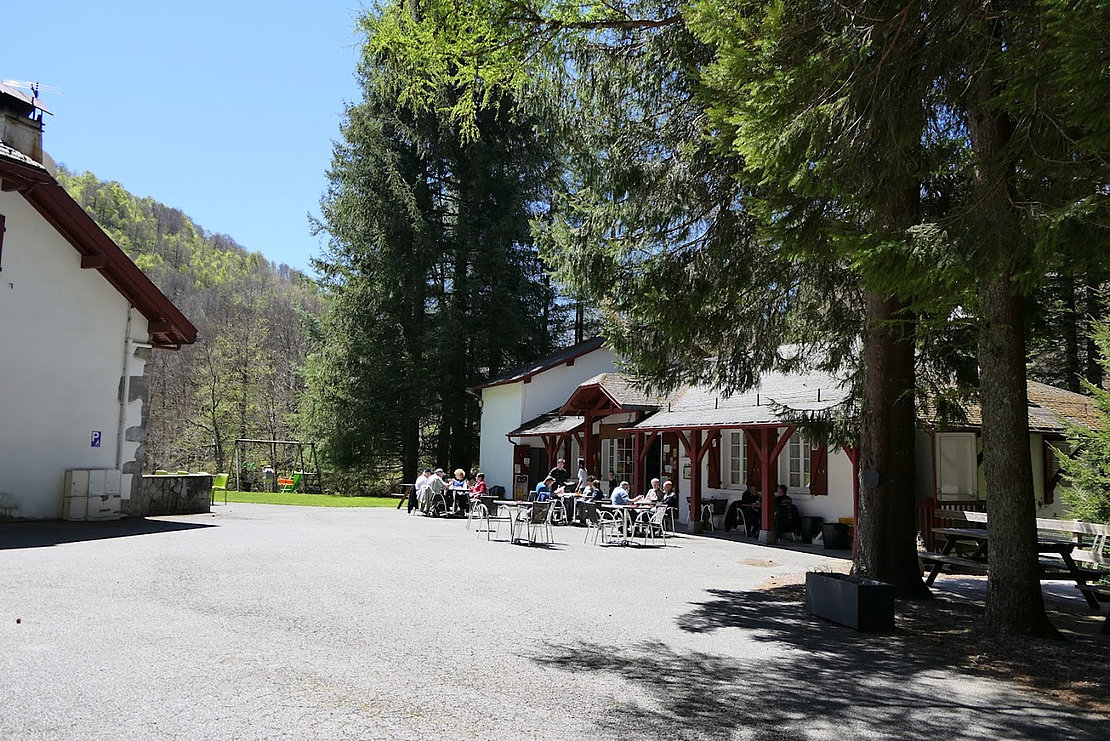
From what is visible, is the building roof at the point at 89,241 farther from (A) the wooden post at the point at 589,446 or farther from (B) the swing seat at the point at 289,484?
(B) the swing seat at the point at 289,484

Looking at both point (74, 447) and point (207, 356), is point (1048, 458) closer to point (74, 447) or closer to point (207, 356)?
point (74, 447)

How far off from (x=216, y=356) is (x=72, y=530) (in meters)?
29.4

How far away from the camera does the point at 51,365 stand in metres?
16.0

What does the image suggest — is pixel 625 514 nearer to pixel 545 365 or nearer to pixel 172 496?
pixel 172 496

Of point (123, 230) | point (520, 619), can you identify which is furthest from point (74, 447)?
point (123, 230)

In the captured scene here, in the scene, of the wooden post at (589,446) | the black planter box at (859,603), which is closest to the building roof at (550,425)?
the wooden post at (589,446)

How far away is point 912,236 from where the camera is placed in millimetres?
5898

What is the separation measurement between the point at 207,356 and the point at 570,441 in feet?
77.0

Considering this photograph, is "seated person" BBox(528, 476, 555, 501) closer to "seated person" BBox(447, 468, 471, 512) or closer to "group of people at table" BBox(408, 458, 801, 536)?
"group of people at table" BBox(408, 458, 801, 536)

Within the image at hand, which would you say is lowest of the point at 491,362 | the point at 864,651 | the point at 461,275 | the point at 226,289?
the point at 864,651

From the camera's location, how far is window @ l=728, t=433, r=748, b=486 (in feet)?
65.9

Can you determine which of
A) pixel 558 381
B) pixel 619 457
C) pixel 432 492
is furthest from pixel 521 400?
pixel 432 492

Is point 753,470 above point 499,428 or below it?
below

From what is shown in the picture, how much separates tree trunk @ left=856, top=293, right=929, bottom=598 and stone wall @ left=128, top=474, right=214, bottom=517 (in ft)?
46.8
